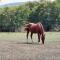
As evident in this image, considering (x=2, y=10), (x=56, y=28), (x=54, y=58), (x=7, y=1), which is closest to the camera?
(x=54, y=58)

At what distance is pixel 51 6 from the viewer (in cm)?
3700

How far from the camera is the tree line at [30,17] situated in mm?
35188

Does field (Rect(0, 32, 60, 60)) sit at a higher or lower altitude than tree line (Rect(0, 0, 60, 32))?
higher

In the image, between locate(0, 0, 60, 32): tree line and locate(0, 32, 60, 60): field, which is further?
locate(0, 0, 60, 32): tree line

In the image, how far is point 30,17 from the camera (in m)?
36.0

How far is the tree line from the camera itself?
35.2 meters

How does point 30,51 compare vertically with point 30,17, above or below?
above

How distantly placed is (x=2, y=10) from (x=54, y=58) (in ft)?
85.7

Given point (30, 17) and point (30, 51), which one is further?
point (30, 17)

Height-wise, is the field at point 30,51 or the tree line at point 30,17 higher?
the field at point 30,51

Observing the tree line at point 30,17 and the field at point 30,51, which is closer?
the field at point 30,51

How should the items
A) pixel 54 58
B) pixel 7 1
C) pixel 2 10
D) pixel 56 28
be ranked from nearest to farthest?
1. pixel 54 58
2. pixel 56 28
3. pixel 2 10
4. pixel 7 1

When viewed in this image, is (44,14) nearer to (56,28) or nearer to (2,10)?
(56,28)

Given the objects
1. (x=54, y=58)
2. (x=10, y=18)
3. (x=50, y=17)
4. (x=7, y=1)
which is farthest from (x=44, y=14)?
(x=54, y=58)
